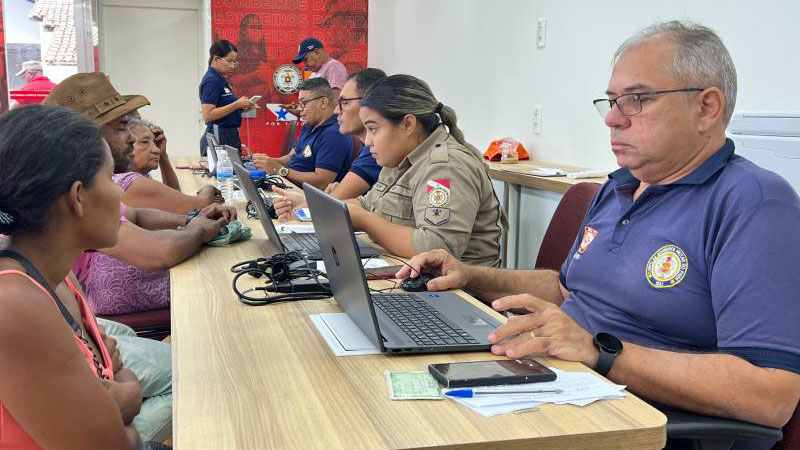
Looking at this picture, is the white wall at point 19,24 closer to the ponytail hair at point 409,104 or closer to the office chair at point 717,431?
the ponytail hair at point 409,104

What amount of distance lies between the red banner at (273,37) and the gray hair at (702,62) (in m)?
6.44

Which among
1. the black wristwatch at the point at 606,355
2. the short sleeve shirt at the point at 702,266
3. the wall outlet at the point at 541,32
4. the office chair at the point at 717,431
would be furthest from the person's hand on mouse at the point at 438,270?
the wall outlet at the point at 541,32

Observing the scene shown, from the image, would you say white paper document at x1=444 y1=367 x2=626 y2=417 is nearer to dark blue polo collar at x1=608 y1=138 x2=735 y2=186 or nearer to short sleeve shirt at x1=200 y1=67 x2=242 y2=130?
dark blue polo collar at x1=608 y1=138 x2=735 y2=186

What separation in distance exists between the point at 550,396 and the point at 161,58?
28.7ft

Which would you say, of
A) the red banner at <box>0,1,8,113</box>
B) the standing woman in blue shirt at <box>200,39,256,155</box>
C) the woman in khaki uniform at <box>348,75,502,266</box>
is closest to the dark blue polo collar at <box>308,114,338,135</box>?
the woman in khaki uniform at <box>348,75,502,266</box>

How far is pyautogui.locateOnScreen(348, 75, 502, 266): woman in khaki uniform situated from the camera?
2.08 metres

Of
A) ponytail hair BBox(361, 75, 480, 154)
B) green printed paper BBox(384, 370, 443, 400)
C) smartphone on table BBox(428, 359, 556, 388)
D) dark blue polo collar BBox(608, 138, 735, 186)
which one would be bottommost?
green printed paper BBox(384, 370, 443, 400)

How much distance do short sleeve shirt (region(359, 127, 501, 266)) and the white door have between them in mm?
7096

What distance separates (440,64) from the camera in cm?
556

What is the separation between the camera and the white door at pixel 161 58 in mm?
8617

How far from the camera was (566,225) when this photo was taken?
2109mm

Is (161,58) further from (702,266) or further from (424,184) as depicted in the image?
(702,266)

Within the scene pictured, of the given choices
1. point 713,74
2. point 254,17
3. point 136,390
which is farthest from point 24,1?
point 713,74

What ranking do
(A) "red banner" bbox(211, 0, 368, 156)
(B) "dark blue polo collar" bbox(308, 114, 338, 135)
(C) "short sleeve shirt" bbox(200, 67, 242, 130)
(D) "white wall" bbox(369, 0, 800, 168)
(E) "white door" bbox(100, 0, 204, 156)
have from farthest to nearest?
(E) "white door" bbox(100, 0, 204, 156), (A) "red banner" bbox(211, 0, 368, 156), (C) "short sleeve shirt" bbox(200, 67, 242, 130), (B) "dark blue polo collar" bbox(308, 114, 338, 135), (D) "white wall" bbox(369, 0, 800, 168)
